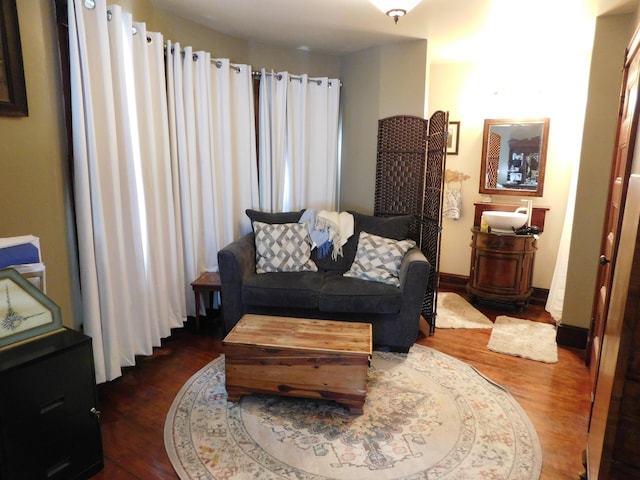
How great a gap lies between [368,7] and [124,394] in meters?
3.00

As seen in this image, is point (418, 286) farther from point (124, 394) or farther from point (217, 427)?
point (124, 394)

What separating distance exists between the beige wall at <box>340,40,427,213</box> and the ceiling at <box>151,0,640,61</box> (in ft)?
0.55

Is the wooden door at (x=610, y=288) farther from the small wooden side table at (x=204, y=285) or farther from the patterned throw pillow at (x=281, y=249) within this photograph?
the small wooden side table at (x=204, y=285)

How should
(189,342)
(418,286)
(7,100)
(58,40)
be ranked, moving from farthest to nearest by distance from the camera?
(189,342) < (418,286) < (58,40) < (7,100)

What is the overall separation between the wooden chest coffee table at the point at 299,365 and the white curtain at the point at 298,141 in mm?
1900

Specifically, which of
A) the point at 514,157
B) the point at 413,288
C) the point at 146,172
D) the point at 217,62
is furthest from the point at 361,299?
the point at 514,157

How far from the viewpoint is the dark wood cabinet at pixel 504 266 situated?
3.76 meters

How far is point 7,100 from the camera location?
1.81 m

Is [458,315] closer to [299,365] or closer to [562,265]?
[562,265]

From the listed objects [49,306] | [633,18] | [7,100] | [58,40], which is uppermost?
[633,18]

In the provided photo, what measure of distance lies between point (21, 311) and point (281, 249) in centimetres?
194


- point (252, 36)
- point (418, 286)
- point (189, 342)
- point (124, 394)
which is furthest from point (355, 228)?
point (124, 394)

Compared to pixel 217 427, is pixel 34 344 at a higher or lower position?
higher

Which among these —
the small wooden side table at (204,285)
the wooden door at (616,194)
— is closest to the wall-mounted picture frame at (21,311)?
the small wooden side table at (204,285)
